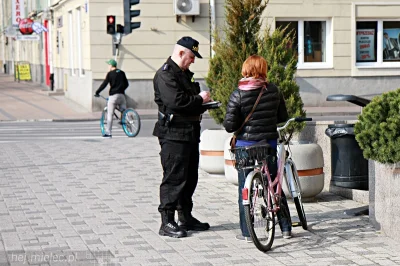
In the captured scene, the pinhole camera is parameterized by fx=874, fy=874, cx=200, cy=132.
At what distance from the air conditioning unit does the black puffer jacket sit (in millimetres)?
19920

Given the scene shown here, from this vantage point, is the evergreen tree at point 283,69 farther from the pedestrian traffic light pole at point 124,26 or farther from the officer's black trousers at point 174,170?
the pedestrian traffic light pole at point 124,26

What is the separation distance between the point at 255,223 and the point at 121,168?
6.22 meters

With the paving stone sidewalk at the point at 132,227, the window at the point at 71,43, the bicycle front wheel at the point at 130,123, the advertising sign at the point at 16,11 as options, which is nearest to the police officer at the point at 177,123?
the paving stone sidewalk at the point at 132,227

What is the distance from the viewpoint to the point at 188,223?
8.48 meters

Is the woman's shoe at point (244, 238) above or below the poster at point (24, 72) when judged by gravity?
below

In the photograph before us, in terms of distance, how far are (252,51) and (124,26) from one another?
44.9 ft

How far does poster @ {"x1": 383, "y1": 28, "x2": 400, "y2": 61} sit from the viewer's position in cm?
2936

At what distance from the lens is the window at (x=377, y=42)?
29.1 metres

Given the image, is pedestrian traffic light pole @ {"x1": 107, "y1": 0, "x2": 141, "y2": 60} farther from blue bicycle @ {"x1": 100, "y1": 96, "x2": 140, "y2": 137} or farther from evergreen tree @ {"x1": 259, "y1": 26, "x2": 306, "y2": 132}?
evergreen tree @ {"x1": 259, "y1": 26, "x2": 306, "y2": 132}

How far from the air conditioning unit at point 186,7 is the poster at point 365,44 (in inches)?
218

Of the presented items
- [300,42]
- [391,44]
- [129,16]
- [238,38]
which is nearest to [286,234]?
[238,38]

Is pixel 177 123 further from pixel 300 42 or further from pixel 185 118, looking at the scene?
pixel 300 42

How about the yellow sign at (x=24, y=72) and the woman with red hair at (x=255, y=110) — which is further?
the yellow sign at (x=24, y=72)

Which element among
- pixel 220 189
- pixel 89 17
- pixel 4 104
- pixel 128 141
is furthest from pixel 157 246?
pixel 4 104
